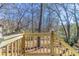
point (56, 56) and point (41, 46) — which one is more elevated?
point (41, 46)

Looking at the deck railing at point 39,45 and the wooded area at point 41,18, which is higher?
the wooded area at point 41,18

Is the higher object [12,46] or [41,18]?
[41,18]

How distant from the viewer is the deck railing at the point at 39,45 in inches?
61.2

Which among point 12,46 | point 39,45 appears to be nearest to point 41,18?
point 39,45

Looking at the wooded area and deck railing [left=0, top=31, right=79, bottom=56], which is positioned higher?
the wooded area

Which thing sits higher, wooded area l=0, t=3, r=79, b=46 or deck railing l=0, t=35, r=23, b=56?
wooded area l=0, t=3, r=79, b=46

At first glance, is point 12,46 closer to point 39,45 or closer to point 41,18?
point 39,45

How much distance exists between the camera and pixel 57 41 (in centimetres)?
156

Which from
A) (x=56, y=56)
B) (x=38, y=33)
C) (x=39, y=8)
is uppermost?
(x=39, y=8)

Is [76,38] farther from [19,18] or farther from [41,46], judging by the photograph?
[19,18]

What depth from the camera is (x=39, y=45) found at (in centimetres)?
156

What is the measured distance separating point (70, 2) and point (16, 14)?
1.74ft

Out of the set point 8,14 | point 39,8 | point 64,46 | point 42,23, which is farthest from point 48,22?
point 8,14

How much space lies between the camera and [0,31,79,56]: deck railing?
5.10ft
